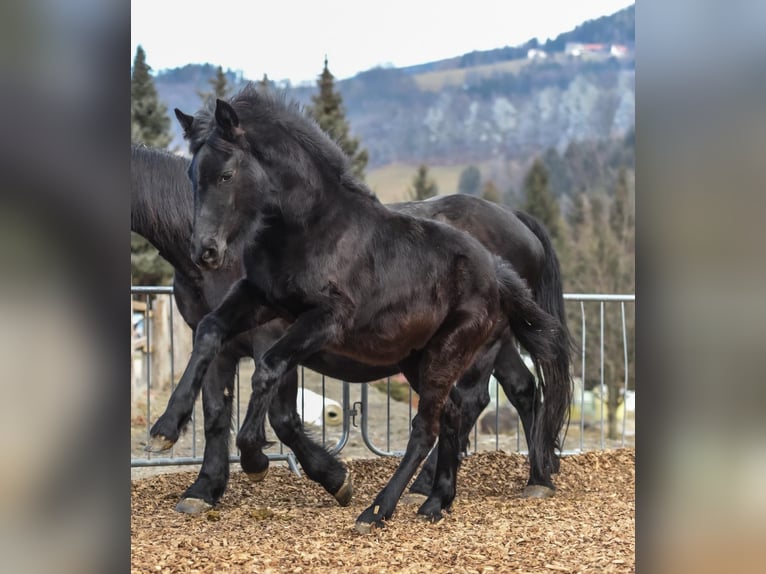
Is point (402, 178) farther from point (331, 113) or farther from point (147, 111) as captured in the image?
point (147, 111)

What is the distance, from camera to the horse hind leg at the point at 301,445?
503 cm

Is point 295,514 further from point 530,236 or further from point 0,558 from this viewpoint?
point 0,558

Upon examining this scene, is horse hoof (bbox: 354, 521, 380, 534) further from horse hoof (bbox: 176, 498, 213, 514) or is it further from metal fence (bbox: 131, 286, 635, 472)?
metal fence (bbox: 131, 286, 635, 472)

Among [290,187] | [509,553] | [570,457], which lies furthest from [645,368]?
[570,457]

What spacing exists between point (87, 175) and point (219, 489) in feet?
13.1

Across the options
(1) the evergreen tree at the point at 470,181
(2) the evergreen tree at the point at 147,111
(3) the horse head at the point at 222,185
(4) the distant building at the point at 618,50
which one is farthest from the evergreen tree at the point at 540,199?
(3) the horse head at the point at 222,185

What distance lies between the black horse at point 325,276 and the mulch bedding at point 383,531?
30 centimetres

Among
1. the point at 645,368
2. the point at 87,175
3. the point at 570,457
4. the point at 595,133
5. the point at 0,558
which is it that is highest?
the point at 595,133

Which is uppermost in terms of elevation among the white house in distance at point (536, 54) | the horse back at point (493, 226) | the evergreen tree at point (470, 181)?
the white house in distance at point (536, 54)

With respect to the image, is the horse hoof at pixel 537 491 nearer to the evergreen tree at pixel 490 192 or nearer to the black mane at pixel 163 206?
the black mane at pixel 163 206

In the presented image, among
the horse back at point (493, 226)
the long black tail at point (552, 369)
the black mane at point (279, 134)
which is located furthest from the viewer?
the horse back at point (493, 226)

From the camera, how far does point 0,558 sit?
1.66 meters

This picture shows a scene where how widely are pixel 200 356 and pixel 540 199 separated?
18.4m

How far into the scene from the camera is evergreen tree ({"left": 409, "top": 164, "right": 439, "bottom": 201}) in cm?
2222
